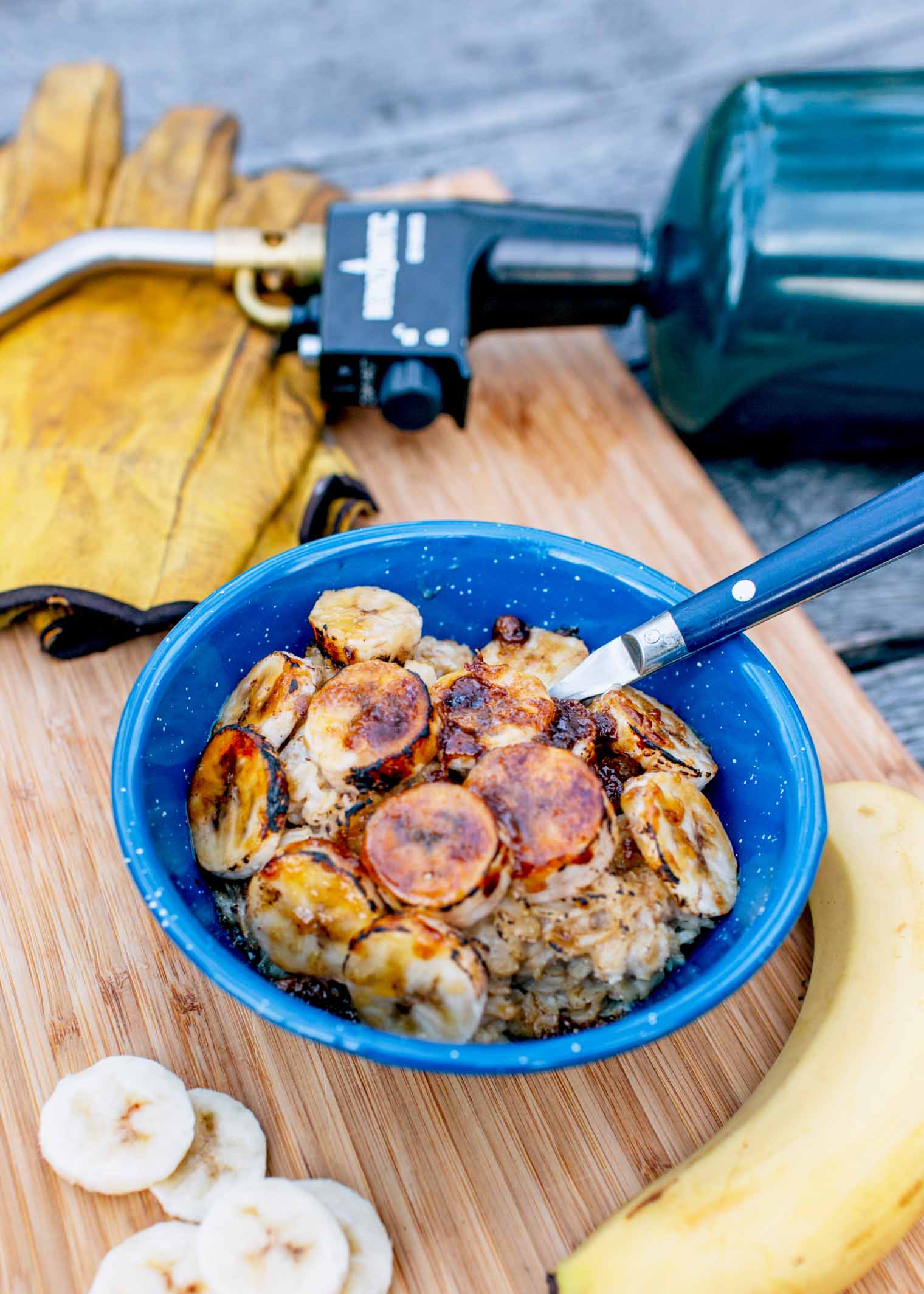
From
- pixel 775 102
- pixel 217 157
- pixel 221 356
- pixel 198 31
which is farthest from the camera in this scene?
pixel 198 31

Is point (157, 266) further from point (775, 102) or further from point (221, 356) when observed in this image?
point (775, 102)

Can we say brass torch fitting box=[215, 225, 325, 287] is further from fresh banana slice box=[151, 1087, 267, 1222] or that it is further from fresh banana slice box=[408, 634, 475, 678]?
fresh banana slice box=[151, 1087, 267, 1222]

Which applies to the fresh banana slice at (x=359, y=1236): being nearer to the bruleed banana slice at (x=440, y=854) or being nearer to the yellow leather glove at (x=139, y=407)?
the bruleed banana slice at (x=440, y=854)

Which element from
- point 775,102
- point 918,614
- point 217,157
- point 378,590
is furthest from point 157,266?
point 918,614

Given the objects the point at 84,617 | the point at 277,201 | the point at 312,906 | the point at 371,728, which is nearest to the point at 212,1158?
the point at 312,906

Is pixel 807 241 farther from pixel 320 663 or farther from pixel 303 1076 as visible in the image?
pixel 303 1076

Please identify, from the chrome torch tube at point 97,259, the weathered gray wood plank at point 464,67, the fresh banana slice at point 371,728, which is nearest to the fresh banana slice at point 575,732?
the fresh banana slice at point 371,728
